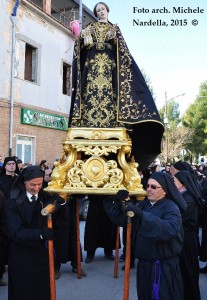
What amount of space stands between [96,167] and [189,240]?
4.19ft

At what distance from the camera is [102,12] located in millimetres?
4336

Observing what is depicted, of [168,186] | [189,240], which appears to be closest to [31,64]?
[189,240]

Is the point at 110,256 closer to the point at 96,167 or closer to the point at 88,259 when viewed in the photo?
the point at 88,259

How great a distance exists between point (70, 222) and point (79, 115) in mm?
1762

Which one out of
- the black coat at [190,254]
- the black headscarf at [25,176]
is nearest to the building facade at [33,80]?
the black coat at [190,254]

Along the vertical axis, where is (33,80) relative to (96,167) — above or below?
above

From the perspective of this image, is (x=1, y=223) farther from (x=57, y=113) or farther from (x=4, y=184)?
(x=57, y=113)

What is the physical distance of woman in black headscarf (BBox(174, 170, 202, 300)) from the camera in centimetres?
389

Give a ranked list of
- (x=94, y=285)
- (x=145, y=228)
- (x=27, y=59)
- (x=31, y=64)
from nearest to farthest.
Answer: (x=145, y=228) < (x=94, y=285) < (x=27, y=59) < (x=31, y=64)

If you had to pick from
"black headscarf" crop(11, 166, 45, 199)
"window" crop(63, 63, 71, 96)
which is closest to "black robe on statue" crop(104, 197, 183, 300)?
"black headscarf" crop(11, 166, 45, 199)

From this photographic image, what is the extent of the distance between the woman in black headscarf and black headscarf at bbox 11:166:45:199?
1657mm

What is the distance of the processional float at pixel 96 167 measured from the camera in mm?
3975

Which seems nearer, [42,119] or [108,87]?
[108,87]

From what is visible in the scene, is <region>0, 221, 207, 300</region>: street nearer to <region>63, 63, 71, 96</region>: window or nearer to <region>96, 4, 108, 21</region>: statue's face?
<region>96, 4, 108, 21</region>: statue's face
